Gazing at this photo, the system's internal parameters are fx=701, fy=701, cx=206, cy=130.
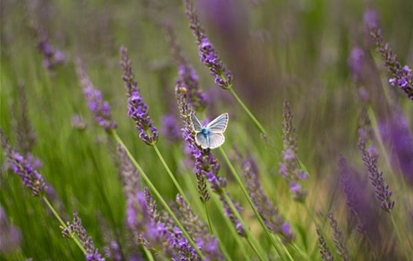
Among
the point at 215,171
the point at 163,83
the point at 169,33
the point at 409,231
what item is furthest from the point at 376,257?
the point at 163,83

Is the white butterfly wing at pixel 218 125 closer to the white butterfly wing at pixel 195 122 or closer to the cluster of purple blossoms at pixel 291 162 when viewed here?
the white butterfly wing at pixel 195 122

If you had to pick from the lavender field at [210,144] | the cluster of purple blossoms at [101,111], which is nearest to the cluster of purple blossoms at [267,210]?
the lavender field at [210,144]

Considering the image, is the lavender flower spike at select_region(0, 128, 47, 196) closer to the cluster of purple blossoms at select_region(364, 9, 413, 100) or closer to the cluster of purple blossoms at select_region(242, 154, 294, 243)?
the cluster of purple blossoms at select_region(242, 154, 294, 243)

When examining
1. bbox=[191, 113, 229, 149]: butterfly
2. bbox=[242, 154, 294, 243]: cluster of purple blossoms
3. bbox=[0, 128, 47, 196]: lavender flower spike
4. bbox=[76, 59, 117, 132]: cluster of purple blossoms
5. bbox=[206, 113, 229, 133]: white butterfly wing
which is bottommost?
bbox=[242, 154, 294, 243]: cluster of purple blossoms

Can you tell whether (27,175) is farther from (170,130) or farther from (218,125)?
(170,130)

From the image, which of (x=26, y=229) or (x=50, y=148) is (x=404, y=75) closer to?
(x=26, y=229)

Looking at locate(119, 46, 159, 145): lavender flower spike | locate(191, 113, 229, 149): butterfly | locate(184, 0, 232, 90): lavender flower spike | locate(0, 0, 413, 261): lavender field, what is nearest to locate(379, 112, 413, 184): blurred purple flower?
locate(0, 0, 413, 261): lavender field

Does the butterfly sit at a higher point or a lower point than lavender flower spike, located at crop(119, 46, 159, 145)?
lower

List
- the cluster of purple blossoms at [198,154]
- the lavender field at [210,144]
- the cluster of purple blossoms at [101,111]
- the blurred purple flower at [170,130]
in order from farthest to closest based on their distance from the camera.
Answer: the blurred purple flower at [170,130]
the cluster of purple blossoms at [101,111]
the lavender field at [210,144]
the cluster of purple blossoms at [198,154]
